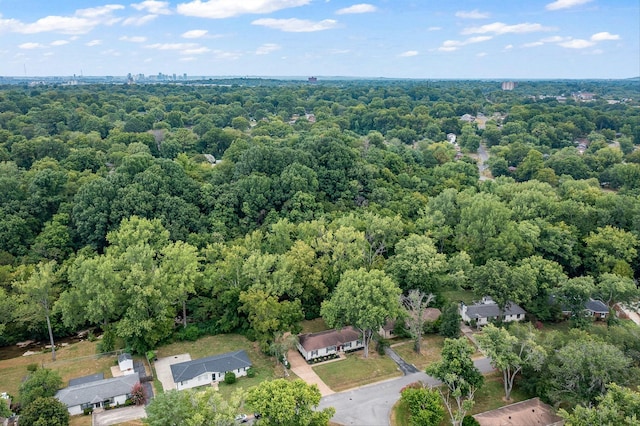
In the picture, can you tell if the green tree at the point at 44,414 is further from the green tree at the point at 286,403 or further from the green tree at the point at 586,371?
the green tree at the point at 586,371

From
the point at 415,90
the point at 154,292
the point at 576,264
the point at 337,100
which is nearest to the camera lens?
the point at 154,292

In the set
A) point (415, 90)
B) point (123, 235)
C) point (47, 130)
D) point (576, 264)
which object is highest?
point (415, 90)

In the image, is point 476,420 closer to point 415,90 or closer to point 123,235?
point 123,235

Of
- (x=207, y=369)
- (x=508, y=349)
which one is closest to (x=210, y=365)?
(x=207, y=369)

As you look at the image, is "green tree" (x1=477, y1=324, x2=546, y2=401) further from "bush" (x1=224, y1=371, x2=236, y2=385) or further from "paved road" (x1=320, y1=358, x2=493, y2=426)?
"bush" (x1=224, y1=371, x2=236, y2=385)

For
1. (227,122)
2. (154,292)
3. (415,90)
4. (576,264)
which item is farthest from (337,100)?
(154,292)

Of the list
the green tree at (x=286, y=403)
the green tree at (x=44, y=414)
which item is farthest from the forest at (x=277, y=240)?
the green tree at (x=286, y=403)

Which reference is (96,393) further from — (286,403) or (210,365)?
(286,403)
